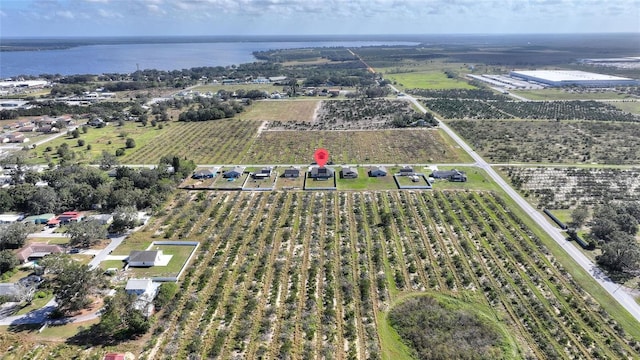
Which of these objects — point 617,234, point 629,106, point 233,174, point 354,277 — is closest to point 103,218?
point 233,174

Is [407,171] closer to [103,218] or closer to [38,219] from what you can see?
[103,218]

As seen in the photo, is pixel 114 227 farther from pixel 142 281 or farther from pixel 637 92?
pixel 637 92

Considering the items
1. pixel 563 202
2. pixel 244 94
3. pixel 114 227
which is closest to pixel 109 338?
pixel 114 227

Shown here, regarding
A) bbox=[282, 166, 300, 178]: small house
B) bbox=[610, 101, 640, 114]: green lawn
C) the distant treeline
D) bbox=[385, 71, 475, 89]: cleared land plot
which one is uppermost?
bbox=[385, 71, 475, 89]: cleared land plot

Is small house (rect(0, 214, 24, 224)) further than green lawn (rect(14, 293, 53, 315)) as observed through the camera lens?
Yes

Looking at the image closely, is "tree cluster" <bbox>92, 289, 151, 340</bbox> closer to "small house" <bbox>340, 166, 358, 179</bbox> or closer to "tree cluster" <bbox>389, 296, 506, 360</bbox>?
"tree cluster" <bbox>389, 296, 506, 360</bbox>

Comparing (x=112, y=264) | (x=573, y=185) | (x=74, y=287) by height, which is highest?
(x=573, y=185)

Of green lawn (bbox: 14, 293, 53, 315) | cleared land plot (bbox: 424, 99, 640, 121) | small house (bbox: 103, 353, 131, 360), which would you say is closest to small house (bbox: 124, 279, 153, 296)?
small house (bbox: 103, 353, 131, 360)
